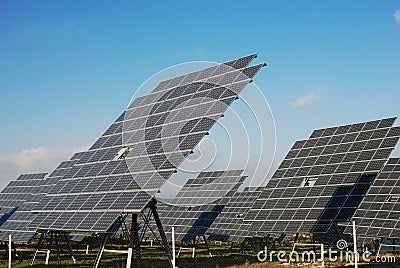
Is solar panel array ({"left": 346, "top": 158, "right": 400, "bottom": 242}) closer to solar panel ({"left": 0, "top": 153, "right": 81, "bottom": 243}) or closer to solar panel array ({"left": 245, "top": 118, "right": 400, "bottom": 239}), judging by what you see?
solar panel array ({"left": 245, "top": 118, "right": 400, "bottom": 239})

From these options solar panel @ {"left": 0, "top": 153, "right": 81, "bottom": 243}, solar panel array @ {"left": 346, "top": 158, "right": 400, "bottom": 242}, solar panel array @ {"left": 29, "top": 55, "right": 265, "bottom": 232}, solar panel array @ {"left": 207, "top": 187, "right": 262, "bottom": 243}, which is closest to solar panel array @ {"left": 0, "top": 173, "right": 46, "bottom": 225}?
solar panel @ {"left": 0, "top": 153, "right": 81, "bottom": 243}

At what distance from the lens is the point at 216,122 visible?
19625 mm

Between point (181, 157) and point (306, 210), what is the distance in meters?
12.5

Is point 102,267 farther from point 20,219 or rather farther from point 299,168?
point 299,168

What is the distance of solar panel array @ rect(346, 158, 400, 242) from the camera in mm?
25875

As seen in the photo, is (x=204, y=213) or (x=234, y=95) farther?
(x=204, y=213)

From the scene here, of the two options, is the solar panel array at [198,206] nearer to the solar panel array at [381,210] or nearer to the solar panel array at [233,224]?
the solar panel array at [233,224]

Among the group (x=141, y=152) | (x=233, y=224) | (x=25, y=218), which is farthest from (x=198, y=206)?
(x=141, y=152)

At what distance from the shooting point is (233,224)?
131ft

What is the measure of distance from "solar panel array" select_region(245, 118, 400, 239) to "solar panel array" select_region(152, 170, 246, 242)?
17.1 feet

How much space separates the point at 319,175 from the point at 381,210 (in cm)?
509

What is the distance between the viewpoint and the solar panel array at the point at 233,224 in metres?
Result: 38.4

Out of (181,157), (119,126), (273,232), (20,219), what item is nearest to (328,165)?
(273,232)

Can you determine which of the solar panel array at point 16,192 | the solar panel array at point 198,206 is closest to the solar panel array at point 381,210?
the solar panel array at point 198,206
